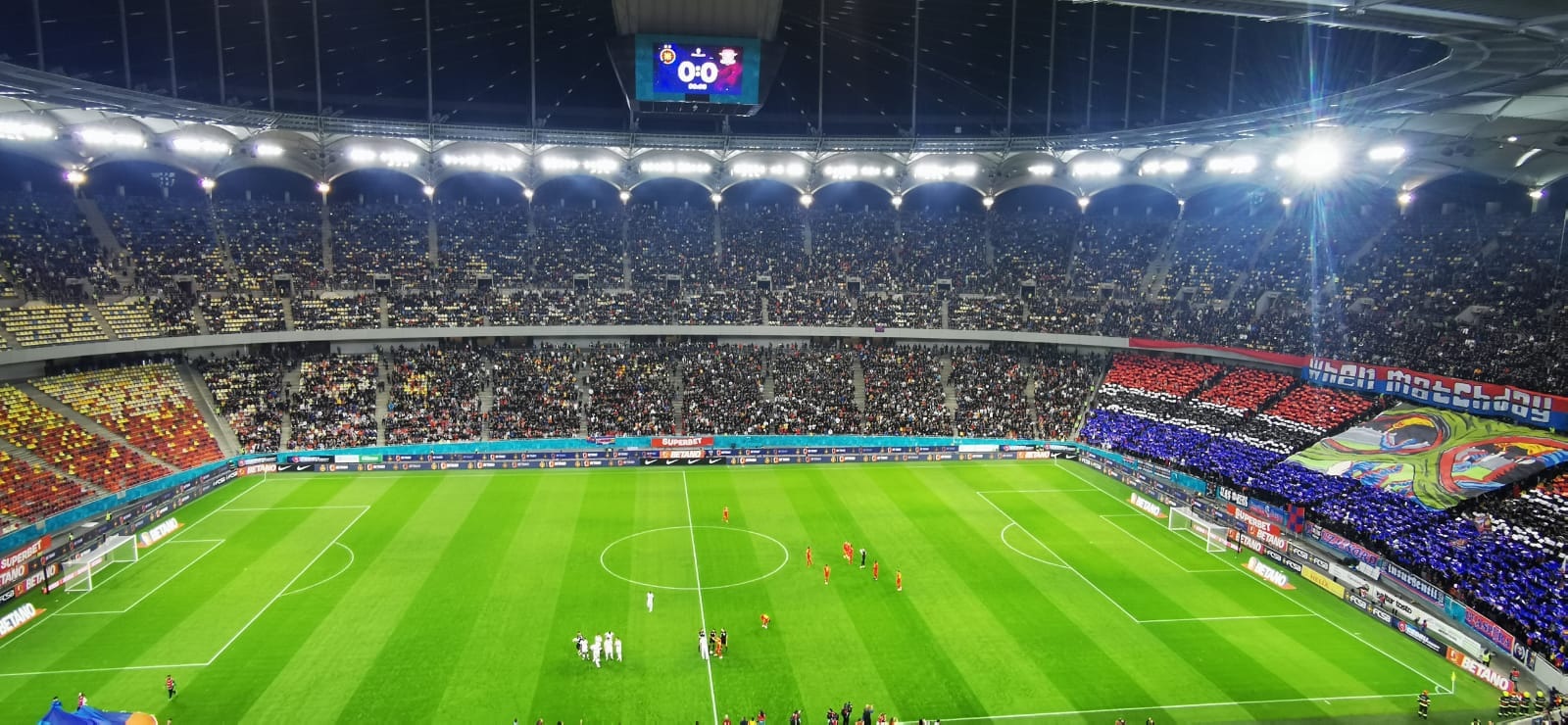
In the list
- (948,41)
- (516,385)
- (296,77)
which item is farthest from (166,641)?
(948,41)

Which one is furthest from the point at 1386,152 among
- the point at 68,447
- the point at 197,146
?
the point at 68,447

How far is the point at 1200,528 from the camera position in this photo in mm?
36125

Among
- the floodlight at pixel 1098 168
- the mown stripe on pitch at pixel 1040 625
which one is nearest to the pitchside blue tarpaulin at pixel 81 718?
the mown stripe on pitch at pixel 1040 625

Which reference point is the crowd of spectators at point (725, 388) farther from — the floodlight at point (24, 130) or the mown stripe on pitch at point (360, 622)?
the floodlight at point (24, 130)

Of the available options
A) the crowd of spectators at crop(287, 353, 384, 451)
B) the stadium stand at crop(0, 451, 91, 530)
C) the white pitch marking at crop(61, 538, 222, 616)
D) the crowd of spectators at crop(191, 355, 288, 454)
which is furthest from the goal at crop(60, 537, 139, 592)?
the crowd of spectators at crop(287, 353, 384, 451)

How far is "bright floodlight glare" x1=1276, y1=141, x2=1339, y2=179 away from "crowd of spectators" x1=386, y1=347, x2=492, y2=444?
47981mm

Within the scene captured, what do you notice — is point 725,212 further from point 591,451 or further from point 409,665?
point 409,665

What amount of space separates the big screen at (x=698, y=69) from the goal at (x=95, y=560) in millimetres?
27694

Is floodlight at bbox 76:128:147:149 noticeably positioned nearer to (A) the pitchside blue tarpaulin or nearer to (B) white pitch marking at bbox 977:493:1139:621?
(A) the pitchside blue tarpaulin

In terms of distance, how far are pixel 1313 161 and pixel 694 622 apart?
40036 mm

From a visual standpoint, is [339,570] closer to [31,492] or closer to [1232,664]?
[31,492]

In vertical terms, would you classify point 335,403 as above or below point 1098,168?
below

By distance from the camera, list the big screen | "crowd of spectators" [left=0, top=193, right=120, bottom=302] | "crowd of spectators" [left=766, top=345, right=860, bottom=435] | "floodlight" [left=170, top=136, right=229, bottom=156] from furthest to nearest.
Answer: "crowd of spectators" [left=766, top=345, right=860, bottom=435], "floodlight" [left=170, top=136, right=229, bottom=156], "crowd of spectators" [left=0, top=193, right=120, bottom=302], the big screen

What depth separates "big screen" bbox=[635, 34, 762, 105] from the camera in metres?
39.7
